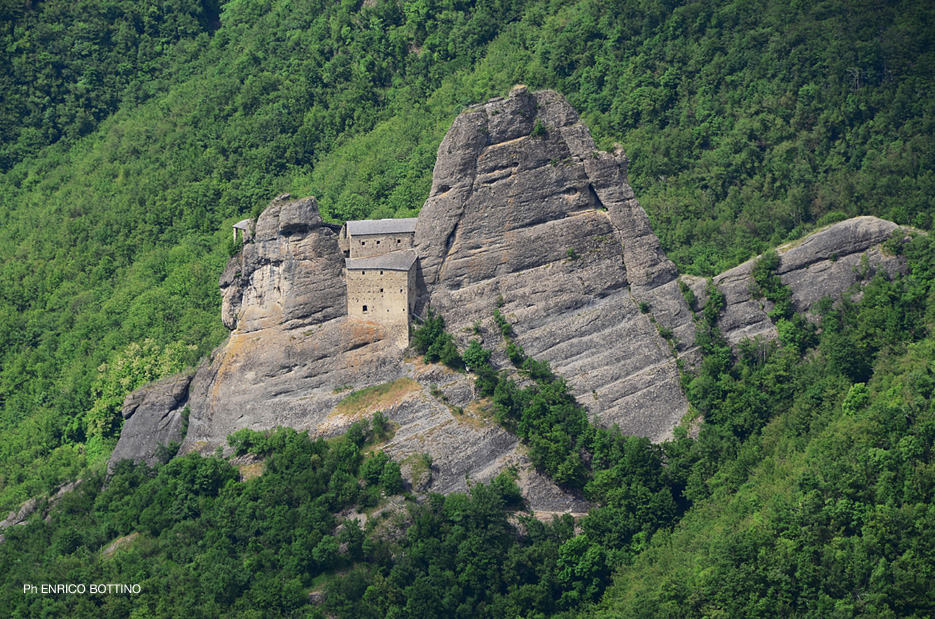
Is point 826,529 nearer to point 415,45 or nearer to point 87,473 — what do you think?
point 87,473

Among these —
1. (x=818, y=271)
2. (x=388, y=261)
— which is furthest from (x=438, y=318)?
(x=818, y=271)

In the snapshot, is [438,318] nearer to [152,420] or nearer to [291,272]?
[291,272]

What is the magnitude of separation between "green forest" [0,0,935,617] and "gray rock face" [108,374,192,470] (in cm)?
174

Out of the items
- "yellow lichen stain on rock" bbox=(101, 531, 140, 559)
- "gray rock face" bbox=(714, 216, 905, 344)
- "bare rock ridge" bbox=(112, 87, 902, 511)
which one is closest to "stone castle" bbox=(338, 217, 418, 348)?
"bare rock ridge" bbox=(112, 87, 902, 511)

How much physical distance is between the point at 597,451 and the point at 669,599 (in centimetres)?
1009

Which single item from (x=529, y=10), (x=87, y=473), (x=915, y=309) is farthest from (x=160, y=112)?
(x=915, y=309)

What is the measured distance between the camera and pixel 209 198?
398 feet

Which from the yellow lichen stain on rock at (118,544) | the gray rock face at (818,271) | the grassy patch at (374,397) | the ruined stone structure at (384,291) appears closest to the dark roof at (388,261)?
the ruined stone structure at (384,291)

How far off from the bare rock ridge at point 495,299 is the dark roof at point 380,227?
2.40 feet

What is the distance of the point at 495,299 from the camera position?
9025cm

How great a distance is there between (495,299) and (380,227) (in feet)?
23.4

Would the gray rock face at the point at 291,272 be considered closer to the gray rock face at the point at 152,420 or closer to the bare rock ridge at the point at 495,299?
the bare rock ridge at the point at 495,299

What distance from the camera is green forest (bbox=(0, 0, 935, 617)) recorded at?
82.1 m

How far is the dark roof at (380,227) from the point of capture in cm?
9050
